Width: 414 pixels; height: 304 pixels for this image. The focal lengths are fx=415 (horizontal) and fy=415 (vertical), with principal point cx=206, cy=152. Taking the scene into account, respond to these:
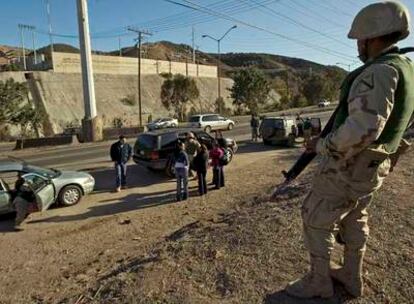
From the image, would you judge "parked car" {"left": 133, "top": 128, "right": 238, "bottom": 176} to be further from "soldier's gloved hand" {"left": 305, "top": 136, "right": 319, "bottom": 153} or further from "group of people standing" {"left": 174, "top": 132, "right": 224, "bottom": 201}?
"soldier's gloved hand" {"left": 305, "top": 136, "right": 319, "bottom": 153}

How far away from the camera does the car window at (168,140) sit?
44.7 feet

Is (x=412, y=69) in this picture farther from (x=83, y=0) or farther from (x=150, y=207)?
(x=83, y=0)

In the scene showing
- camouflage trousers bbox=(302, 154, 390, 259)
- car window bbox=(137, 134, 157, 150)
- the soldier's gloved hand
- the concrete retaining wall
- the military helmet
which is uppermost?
the concrete retaining wall

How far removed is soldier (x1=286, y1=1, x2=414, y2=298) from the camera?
8.07ft

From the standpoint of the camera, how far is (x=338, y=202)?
2848mm

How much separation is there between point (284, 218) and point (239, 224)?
2.07 ft

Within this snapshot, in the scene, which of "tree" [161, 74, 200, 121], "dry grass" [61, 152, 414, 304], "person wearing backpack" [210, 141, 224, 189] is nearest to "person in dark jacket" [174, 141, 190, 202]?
"person wearing backpack" [210, 141, 224, 189]

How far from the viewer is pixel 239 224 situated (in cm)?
580

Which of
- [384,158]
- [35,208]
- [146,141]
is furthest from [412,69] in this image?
[146,141]

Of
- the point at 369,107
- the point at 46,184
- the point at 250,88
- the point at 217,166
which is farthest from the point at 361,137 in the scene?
the point at 250,88

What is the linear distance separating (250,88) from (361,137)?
5920 centimetres

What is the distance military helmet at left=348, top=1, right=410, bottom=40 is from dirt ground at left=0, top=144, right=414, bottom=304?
2.00m

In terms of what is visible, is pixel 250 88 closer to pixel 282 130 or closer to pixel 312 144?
pixel 282 130

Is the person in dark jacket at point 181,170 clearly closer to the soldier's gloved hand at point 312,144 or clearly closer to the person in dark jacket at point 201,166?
the person in dark jacket at point 201,166
